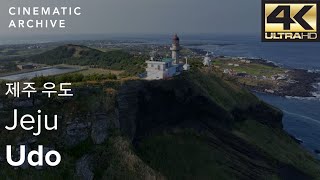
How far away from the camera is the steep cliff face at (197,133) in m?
37.4

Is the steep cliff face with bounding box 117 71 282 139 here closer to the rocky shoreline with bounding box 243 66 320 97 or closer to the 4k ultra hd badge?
the 4k ultra hd badge

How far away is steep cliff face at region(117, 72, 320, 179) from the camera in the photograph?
3738 centimetres

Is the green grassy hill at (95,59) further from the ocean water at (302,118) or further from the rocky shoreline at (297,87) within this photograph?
the rocky shoreline at (297,87)

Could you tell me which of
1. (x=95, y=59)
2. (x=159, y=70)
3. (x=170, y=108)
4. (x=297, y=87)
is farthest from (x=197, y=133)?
(x=297, y=87)

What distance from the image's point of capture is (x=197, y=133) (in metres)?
41.9

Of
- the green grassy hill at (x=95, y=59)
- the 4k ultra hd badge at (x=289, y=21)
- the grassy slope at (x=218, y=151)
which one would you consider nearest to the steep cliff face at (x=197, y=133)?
the grassy slope at (x=218, y=151)

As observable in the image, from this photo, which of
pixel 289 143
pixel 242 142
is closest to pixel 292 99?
pixel 289 143

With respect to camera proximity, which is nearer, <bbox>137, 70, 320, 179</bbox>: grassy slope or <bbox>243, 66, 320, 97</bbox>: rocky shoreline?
<bbox>137, 70, 320, 179</bbox>: grassy slope

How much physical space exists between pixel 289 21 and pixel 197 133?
22.2m

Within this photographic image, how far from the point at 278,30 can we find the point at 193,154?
19.8m

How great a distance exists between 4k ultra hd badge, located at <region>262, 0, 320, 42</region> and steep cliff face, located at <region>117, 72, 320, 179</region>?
17.9 m

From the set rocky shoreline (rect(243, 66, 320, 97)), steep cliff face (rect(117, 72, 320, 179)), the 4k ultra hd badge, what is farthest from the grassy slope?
rocky shoreline (rect(243, 66, 320, 97))

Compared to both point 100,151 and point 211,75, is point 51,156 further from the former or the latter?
point 211,75

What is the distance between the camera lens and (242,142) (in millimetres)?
42875
